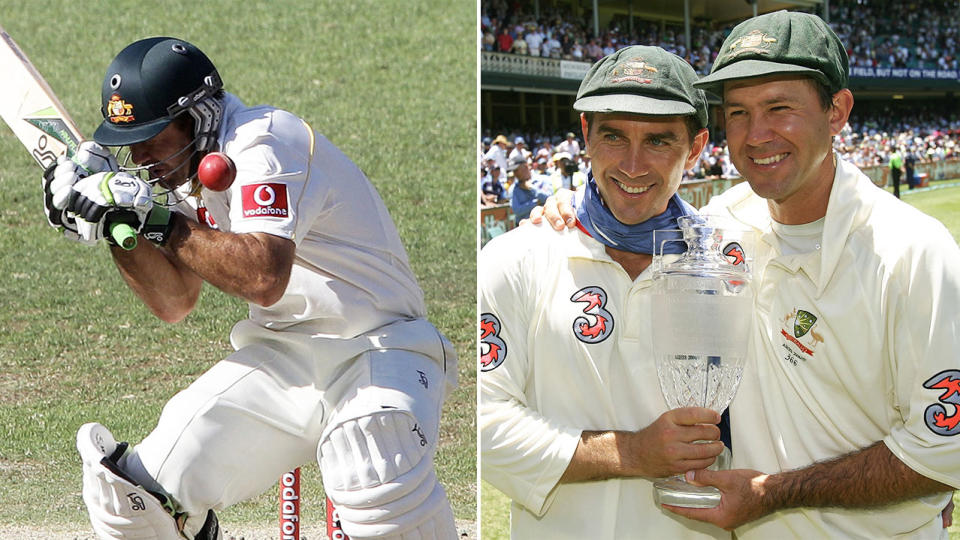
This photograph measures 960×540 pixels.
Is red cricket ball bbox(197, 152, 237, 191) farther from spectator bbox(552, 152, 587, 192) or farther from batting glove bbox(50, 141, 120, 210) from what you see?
spectator bbox(552, 152, 587, 192)

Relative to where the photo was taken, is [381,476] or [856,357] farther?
[381,476]

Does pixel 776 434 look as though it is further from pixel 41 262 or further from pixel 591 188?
pixel 41 262

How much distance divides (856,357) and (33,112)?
2574mm

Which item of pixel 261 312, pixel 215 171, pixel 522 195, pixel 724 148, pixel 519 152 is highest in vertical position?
pixel 215 171

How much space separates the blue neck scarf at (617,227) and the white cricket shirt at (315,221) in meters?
0.80

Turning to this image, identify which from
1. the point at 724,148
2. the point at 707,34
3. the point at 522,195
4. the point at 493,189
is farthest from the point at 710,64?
the point at 522,195

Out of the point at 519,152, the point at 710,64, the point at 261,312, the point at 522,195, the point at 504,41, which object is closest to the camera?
the point at 261,312

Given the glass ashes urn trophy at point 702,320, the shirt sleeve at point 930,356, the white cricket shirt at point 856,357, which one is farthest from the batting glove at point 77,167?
the shirt sleeve at point 930,356

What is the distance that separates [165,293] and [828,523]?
2.01m

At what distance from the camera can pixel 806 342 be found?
2260 millimetres

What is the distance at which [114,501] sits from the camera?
9.73ft

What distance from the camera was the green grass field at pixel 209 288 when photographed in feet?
20.3

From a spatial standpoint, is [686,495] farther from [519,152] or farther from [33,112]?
[519,152]

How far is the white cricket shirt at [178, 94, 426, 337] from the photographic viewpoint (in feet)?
9.21
